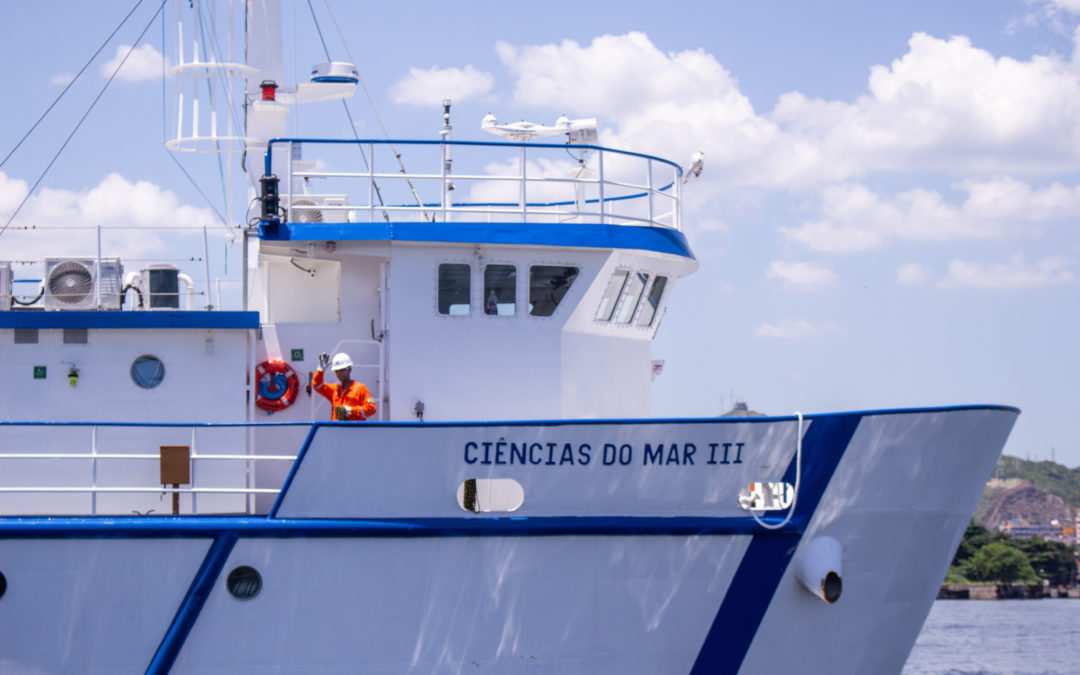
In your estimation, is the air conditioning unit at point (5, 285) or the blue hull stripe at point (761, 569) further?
the air conditioning unit at point (5, 285)

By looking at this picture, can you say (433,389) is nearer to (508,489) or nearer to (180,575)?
(508,489)

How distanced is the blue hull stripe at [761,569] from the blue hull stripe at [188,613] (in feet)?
12.7

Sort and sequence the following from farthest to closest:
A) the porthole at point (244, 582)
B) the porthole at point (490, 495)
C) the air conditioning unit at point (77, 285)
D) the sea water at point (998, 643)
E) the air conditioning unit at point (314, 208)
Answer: the sea water at point (998, 643), the air conditioning unit at point (314, 208), the air conditioning unit at point (77, 285), the porthole at point (490, 495), the porthole at point (244, 582)

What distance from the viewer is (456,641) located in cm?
916

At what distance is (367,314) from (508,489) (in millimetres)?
2398

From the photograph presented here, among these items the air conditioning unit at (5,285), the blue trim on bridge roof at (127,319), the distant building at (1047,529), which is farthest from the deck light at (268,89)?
the distant building at (1047,529)

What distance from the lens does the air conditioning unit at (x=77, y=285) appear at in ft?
36.2

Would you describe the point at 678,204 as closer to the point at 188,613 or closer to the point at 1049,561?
the point at 188,613

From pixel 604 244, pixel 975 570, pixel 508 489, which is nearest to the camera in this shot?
pixel 508 489

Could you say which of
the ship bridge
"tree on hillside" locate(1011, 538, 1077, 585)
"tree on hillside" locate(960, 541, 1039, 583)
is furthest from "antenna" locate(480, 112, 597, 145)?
"tree on hillside" locate(1011, 538, 1077, 585)

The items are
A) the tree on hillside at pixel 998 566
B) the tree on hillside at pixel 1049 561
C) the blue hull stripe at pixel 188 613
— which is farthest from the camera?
the tree on hillside at pixel 1049 561

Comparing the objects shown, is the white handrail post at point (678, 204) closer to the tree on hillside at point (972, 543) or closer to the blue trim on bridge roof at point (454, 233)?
the blue trim on bridge roof at point (454, 233)

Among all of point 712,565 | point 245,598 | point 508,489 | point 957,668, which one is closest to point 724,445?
point 712,565

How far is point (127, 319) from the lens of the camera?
1094cm
